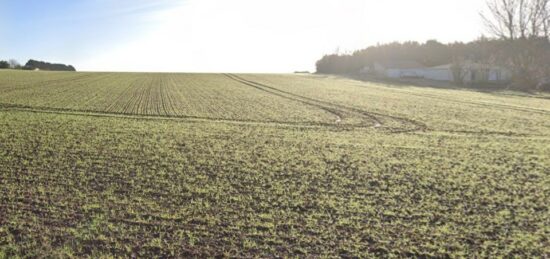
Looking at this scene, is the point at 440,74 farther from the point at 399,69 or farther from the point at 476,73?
the point at 399,69

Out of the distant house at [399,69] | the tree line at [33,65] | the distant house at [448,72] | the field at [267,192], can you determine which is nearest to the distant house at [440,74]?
the distant house at [448,72]

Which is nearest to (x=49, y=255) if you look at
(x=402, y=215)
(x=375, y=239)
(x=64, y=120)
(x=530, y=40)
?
(x=375, y=239)

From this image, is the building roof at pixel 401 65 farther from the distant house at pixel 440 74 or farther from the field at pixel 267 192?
the field at pixel 267 192

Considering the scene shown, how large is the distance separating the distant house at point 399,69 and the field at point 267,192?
202 ft

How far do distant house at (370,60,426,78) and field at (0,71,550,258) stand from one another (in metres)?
61.5

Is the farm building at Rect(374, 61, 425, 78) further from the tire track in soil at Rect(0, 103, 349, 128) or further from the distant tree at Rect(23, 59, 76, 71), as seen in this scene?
the distant tree at Rect(23, 59, 76, 71)

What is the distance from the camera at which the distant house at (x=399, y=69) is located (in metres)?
70.3

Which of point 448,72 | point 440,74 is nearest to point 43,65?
point 440,74

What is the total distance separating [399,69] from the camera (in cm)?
7362

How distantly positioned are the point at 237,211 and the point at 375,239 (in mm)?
1748

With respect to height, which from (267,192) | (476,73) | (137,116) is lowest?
(267,192)

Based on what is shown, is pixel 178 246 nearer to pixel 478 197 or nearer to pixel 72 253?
pixel 72 253

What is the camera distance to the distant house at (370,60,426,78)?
70.3 m

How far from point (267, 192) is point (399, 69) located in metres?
72.8
